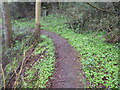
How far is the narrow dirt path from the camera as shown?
4.42 meters

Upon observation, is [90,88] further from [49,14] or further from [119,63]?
[49,14]

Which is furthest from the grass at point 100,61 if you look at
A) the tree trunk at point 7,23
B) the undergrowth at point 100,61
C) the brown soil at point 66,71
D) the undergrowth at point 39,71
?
the tree trunk at point 7,23

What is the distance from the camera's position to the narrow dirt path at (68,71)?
14.5 feet

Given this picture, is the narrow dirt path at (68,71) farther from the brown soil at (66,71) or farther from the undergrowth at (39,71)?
the undergrowth at (39,71)

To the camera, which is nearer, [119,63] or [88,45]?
[119,63]

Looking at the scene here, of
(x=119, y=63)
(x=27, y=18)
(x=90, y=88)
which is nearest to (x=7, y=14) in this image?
(x=90, y=88)

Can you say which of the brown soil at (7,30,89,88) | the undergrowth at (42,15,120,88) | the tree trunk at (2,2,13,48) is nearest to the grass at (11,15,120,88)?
the undergrowth at (42,15,120,88)

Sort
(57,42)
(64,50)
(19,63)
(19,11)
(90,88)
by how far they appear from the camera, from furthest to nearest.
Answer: (19,11), (57,42), (64,50), (19,63), (90,88)

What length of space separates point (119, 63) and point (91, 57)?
1.37 meters

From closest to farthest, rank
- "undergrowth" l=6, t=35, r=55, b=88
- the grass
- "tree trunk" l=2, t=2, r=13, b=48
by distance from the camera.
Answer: the grass
"undergrowth" l=6, t=35, r=55, b=88
"tree trunk" l=2, t=2, r=13, b=48

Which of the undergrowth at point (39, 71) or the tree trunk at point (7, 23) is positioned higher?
the tree trunk at point (7, 23)

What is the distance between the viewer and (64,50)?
7.04 metres

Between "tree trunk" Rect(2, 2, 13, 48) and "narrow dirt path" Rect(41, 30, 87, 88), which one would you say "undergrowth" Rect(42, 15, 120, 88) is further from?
"tree trunk" Rect(2, 2, 13, 48)

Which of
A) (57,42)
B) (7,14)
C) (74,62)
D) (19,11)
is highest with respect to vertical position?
(19,11)
